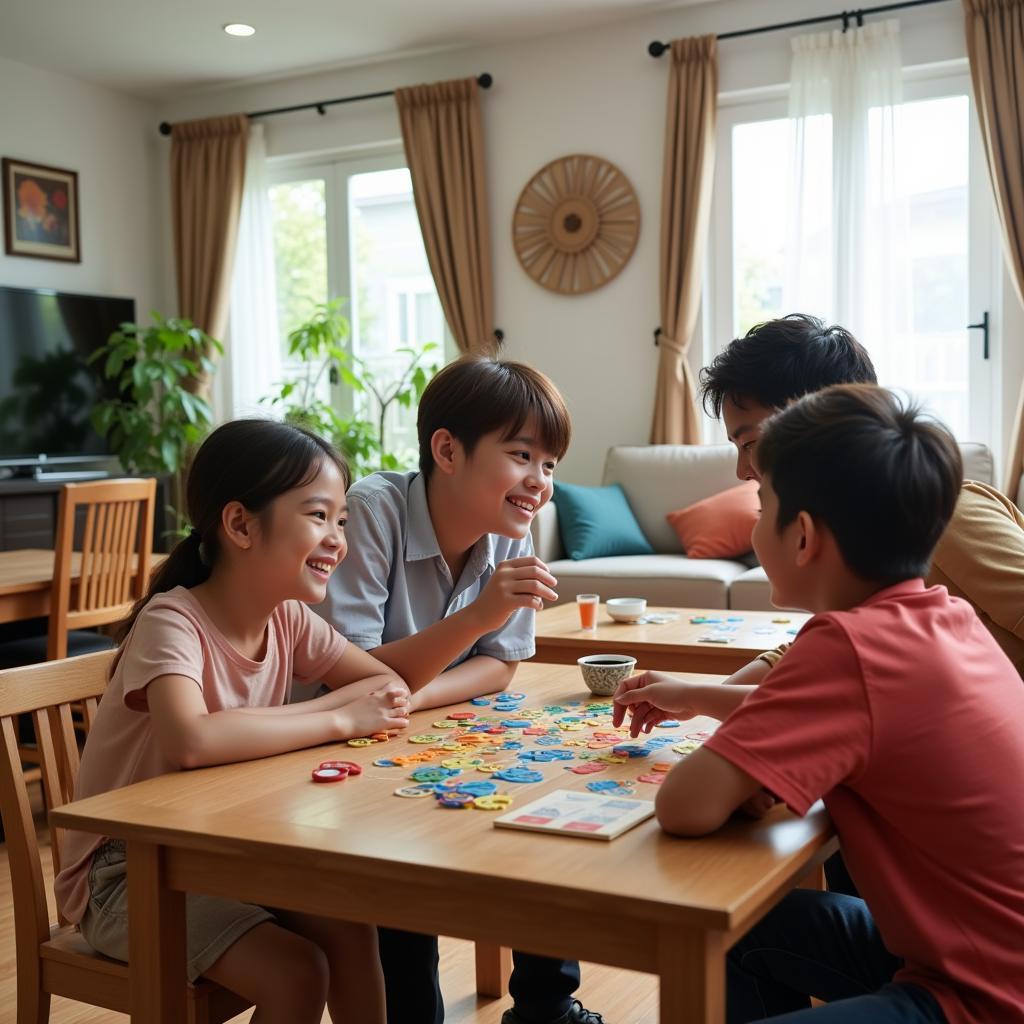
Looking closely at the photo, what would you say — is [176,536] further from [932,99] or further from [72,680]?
[72,680]

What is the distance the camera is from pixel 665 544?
523 cm

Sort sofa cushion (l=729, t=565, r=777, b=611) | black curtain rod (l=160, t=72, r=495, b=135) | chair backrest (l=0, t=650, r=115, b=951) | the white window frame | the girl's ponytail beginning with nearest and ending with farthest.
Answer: chair backrest (l=0, t=650, r=115, b=951) < the girl's ponytail < sofa cushion (l=729, t=565, r=777, b=611) < black curtain rod (l=160, t=72, r=495, b=135) < the white window frame

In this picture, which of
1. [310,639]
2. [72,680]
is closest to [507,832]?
[310,639]

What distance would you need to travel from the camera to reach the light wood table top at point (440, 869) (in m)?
0.92

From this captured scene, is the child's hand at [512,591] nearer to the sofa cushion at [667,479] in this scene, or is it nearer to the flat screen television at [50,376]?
the sofa cushion at [667,479]

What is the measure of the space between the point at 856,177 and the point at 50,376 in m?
4.07

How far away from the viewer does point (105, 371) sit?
20.4 feet

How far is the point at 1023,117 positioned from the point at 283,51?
11.7ft

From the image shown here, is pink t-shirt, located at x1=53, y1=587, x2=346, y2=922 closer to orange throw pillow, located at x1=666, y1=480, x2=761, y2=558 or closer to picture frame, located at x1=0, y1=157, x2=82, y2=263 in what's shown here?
orange throw pillow, located at x1=666, y1=480, x2=761, y2=558

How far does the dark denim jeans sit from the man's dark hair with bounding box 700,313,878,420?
0.72 meters

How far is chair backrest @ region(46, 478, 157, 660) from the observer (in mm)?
3451

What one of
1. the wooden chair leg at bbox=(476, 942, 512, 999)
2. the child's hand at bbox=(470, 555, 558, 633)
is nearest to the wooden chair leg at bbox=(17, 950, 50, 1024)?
the child's hand at bbox=(470, 555, 558, 633)

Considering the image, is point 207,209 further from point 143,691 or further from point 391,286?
point 143,691

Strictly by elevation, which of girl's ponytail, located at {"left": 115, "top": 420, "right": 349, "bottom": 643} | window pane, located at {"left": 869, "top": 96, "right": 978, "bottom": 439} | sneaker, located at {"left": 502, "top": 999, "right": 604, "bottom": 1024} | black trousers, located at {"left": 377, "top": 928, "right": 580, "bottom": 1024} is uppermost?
window pane, located at {"left": 869, "top": 96, "right": 978, "bottom": 439}
